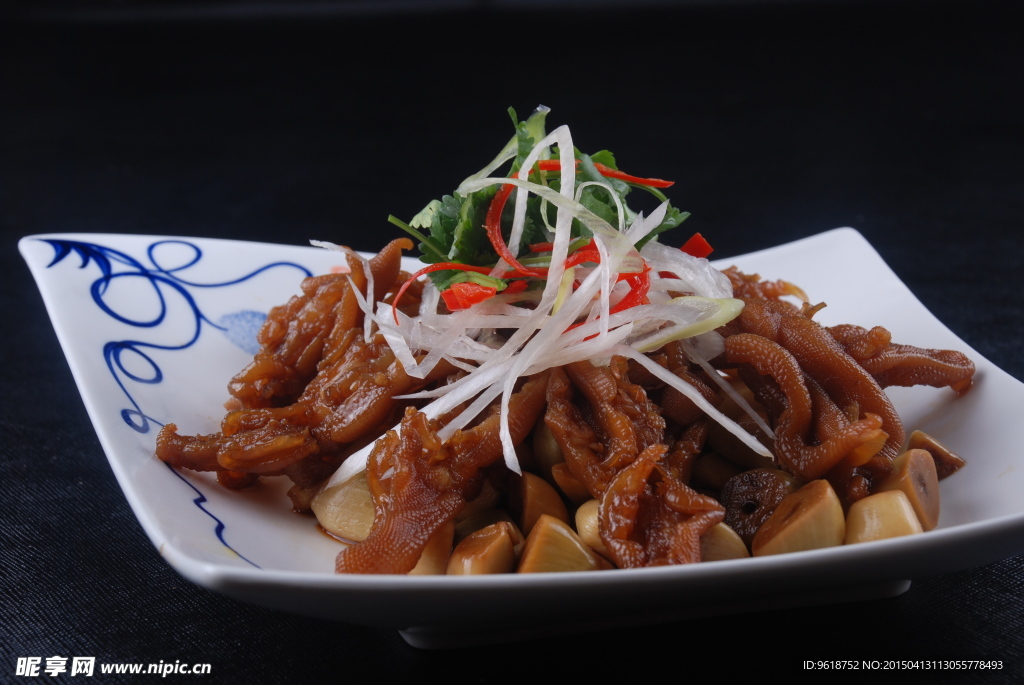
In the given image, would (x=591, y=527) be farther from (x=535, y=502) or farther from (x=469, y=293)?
(x=469, y=293)

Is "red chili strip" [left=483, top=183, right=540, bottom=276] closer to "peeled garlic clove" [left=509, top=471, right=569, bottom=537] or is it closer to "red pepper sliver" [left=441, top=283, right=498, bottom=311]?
"red pepper sliver" [left=441, top=283, right=498, bottom=311]

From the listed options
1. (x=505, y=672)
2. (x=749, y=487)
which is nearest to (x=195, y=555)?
(x=505, y=672)

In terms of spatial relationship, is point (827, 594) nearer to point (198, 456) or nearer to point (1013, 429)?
point (1013, 429)

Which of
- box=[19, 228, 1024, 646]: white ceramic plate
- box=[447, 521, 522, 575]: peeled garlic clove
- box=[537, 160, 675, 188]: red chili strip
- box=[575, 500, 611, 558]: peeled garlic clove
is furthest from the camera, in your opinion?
box=[537, 160, 675, 188]: red chili strip

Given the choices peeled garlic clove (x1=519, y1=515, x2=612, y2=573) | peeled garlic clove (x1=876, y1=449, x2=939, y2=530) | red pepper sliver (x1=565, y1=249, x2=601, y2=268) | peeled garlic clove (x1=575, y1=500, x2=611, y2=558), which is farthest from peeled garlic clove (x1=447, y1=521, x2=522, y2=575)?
peeled garlic clove (x1=876, y1=449, x2=939, y2=530)

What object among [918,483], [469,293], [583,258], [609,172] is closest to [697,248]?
[609,172]

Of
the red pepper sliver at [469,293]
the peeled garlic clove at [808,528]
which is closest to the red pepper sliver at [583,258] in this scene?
the red pepper sliver at [469,293]

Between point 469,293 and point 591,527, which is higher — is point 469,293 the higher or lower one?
the higher one

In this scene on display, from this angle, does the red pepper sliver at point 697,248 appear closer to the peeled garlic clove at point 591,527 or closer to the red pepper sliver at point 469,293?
the red pepper sliver at point 469,293
